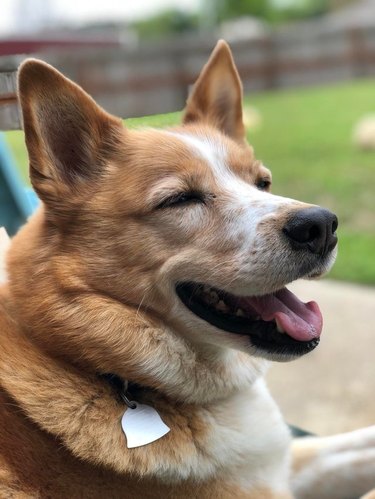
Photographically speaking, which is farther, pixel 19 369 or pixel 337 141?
pixel 337 141

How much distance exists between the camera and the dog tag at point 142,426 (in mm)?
1815

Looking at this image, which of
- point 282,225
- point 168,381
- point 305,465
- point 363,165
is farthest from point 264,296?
point 363,165

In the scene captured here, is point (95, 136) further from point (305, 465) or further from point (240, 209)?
point (305, 465)

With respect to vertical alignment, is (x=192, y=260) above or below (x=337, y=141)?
above

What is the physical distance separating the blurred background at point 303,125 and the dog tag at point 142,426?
1019 mm

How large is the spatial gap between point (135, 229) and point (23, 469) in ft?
2.58

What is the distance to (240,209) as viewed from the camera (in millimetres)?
2039

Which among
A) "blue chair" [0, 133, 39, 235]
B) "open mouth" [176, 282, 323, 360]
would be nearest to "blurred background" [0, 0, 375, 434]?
"blue chair" [0, 133, 39, 235]

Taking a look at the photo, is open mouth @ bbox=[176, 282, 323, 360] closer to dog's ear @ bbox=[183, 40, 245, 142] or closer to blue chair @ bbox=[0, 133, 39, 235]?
dog's ear @ bbox=[183, 40, 245, 142]

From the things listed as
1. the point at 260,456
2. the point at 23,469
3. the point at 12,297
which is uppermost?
the point at 12,297

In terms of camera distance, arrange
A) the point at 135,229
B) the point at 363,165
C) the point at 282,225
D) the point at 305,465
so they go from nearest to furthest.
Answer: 1. the point at 282,225
2. the point at 135,229
3. the point at 305,465
4. the point at 363,165

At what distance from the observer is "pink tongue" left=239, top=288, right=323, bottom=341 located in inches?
75.2

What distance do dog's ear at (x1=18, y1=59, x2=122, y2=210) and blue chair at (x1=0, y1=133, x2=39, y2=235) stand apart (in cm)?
134

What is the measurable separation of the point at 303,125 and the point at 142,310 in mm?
10590
